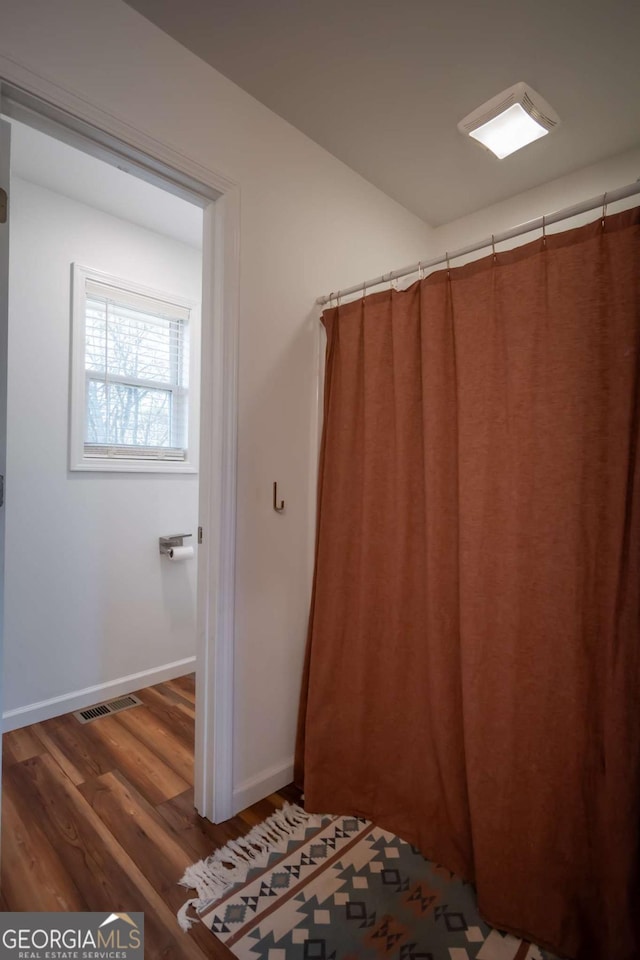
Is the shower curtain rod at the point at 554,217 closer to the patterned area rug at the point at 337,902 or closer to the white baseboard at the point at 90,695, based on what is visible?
the patterned area rug at the point at 337,902

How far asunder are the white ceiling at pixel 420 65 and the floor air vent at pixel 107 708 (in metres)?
2.81

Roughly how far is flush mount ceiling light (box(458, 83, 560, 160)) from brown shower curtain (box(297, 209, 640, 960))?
72cm

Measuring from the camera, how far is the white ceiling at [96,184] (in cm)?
186

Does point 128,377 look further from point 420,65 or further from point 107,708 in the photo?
point 420,65

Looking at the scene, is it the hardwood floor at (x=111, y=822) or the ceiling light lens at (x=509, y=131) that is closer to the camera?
the hardwood floor at (x=111, y=822)

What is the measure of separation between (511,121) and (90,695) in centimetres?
321

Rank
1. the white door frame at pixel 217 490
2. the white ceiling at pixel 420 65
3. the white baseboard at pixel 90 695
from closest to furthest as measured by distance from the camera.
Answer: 1. the white ceiling at pixel 420 65
2. the white door frame at pixel 217 490
3. the white baseboard at pixel 90 695

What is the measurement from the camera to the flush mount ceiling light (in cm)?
153

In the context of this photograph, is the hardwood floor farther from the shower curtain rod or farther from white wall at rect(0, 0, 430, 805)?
the shower curtain rod

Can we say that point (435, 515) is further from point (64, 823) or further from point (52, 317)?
point (52, 317)

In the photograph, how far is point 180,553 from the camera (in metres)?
2.55

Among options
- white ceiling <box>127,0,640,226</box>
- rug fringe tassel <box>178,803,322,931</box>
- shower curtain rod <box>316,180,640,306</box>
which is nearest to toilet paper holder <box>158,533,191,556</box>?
rug fringe tassel <box>178,803,322,931</box>

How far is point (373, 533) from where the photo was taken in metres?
1.58

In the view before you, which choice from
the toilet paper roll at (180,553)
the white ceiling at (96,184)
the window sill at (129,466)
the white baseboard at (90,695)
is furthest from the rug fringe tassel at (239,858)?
the white ceiling at (96,184)
